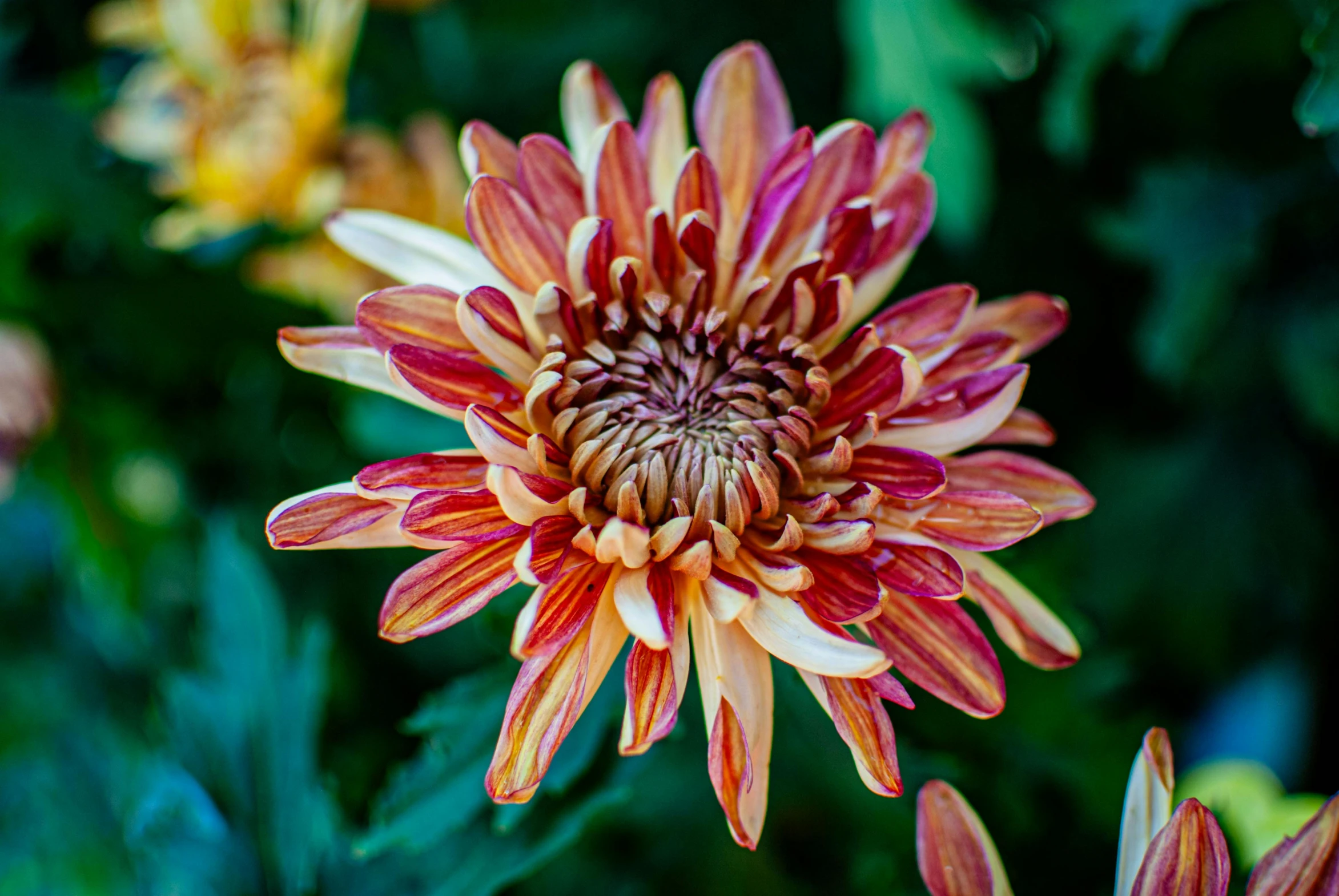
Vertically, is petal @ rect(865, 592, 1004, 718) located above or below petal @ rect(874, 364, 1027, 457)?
below

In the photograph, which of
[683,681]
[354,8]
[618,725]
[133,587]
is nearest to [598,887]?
[618,725]

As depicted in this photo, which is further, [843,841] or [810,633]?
[843,841]

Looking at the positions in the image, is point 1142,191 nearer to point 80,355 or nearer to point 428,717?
point 428,717

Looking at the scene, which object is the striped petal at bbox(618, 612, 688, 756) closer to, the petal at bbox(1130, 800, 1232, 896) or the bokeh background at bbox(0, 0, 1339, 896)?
the bokeh background at bbox(0, 0, 1339, 896)

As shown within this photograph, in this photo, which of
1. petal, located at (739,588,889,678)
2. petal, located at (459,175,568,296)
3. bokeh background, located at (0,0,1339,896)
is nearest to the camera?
petal, located at (739,588,889,678)

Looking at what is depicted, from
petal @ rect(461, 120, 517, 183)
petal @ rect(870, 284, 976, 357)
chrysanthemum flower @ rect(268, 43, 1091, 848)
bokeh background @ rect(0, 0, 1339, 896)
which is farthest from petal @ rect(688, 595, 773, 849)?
petal @ rect(461, 120, 517, 183)

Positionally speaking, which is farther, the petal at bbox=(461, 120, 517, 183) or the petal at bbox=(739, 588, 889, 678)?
the petal at bbox=(461, 120, 517, 183)

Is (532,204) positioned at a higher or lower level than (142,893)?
higher

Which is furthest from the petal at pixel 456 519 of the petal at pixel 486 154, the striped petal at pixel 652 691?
the petal at pixel 486 154

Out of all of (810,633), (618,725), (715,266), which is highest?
(715,266)
